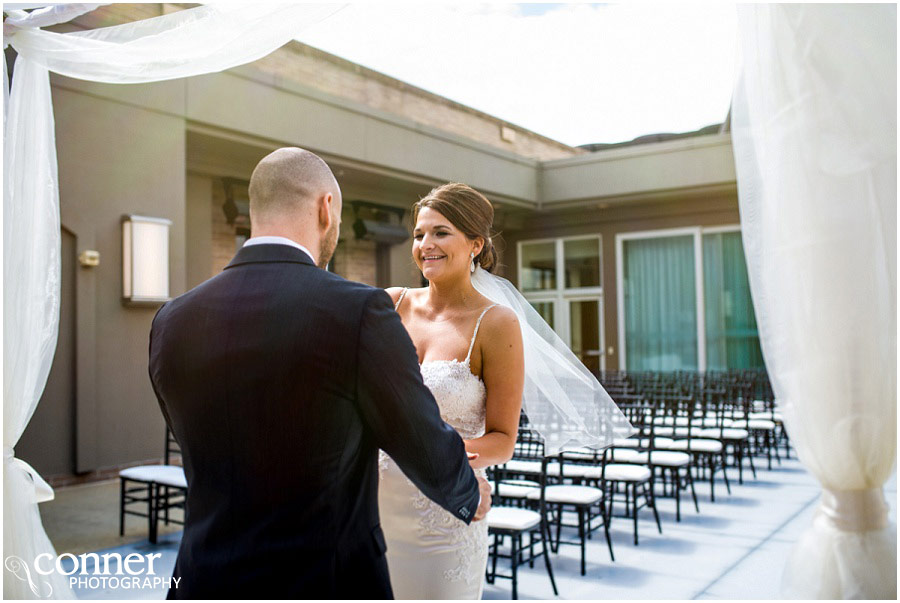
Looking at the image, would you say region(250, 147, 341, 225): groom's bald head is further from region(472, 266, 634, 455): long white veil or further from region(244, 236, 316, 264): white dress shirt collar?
region(472, 266, 634, 455): long white veil

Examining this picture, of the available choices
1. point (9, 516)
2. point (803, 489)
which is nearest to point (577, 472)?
point (803, 489)

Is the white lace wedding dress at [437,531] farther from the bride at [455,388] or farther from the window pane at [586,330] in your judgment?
the window pane at [586,330]

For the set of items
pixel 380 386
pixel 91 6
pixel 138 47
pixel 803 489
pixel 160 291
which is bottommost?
pixel 803 489

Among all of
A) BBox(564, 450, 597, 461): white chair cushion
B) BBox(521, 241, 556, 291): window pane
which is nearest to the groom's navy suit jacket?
BBox(564, 450, 597, 461): white chair cushion

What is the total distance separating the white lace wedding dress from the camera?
2.33 meters

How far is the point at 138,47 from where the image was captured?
3369mm

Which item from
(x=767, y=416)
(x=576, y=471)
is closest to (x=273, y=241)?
(x=576, y=471)

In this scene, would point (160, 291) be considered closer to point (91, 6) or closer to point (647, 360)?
point (91, 6)

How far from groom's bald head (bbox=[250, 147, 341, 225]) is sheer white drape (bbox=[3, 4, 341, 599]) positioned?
172 cm

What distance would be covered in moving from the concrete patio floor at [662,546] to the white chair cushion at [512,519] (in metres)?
0.50

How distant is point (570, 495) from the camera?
5027 millimetres

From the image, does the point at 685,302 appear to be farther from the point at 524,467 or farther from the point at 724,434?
the point at 524,467

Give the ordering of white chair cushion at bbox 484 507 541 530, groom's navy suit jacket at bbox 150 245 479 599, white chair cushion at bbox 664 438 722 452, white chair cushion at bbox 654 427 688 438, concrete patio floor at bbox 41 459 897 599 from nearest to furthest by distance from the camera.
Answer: groom's navy suit jacket at bbox 150 245 479 599
white chair cushion at bbox 484 507 541 530
concrete patio floor at bbox 41 459 897 599
white chair cushion at bbox 664 438 722 452
white chair cushion at bbox 654 427 688 438

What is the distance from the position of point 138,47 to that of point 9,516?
199cm
